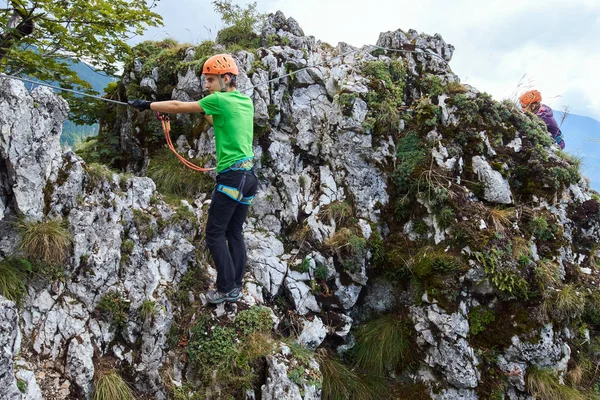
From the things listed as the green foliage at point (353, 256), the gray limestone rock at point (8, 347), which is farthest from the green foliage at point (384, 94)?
the gray limestone rock at point (8, 347)

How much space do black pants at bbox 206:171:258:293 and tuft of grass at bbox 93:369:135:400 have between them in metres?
1.86

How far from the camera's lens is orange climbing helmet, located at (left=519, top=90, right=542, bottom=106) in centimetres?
1031

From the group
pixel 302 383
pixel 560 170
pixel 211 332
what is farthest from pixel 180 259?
pixel 560 170

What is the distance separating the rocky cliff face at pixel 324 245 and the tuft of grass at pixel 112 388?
0.11 meters

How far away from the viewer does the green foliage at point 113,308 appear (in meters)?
5.38

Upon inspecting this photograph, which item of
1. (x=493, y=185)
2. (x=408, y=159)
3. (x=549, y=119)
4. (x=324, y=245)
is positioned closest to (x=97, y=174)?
(x=324, y=245)

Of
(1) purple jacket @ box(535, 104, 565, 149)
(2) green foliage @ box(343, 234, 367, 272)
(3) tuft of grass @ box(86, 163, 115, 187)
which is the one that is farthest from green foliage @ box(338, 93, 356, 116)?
(1) purple jacket @ box(535, 104, 565, 149)

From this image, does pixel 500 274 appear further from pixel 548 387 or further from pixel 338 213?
pixel 338 213

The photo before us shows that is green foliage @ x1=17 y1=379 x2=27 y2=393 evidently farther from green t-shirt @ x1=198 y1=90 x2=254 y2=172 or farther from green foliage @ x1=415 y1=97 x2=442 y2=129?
green foliage @ x1=415 y1=97 x2=442 y2=129

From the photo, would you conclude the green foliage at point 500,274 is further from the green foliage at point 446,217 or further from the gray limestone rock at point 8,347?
the gray limestone rock at point 8,347

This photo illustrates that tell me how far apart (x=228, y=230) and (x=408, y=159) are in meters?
4.72

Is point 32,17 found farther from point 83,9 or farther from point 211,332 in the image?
point 211,332

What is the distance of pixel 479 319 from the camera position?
6.88 metres

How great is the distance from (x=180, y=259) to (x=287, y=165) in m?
3.33
